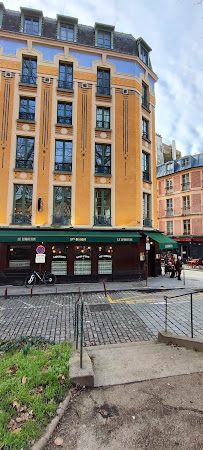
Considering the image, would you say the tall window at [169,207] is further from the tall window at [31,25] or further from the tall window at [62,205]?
the tall window at [31,25]

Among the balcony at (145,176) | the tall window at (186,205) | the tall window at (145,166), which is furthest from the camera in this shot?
the tall window at (186,205)

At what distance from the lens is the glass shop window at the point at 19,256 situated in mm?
13547

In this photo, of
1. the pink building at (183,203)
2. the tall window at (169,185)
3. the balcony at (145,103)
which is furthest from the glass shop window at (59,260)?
the tall window at (169,185)

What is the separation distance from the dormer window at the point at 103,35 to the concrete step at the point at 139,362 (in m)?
20.5

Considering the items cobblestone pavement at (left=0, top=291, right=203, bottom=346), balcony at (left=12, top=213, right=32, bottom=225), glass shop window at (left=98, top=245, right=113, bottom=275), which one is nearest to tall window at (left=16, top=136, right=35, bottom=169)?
balcony at (left=12, top=213, right=32, bottom=225)

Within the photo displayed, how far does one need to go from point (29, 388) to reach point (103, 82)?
1876 centimetres

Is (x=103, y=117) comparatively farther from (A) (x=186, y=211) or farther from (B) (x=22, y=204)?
(A) (x=186, y=211)

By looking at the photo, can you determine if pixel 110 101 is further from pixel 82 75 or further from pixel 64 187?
pixel 64 187

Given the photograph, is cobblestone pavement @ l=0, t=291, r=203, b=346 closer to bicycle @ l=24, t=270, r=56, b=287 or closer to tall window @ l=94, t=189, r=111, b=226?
bicycle @ l=24, t=270, r=56, b=287

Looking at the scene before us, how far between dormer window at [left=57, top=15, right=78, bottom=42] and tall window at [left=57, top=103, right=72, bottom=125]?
5168 millimetres

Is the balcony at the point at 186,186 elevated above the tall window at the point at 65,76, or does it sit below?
below

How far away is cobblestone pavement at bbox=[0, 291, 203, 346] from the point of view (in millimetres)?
6160

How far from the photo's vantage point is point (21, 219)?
46.3ft

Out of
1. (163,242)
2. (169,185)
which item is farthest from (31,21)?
(169,185)
